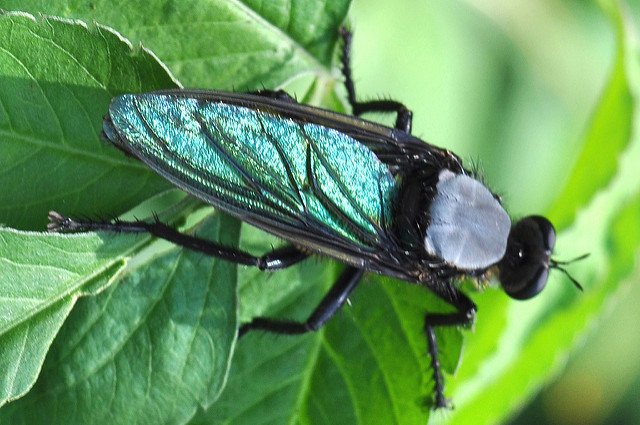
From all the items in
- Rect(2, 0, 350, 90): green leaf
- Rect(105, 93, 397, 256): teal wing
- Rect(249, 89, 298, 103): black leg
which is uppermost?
Rect(2, 0, 350, 90): green leaf

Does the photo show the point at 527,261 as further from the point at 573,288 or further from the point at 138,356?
the point at 138,356

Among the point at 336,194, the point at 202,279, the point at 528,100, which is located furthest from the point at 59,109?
the point at 528,100

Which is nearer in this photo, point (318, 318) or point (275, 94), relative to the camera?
point (275, 94)

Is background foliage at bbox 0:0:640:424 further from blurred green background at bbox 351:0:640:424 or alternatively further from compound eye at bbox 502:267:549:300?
blurred green background at bbox 351:0:640:424

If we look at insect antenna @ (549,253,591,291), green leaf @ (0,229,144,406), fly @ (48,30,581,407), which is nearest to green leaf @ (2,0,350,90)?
fly @ (48,30,581,407)

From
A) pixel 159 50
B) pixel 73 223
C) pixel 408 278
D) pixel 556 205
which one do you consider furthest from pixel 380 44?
pixel 73 223

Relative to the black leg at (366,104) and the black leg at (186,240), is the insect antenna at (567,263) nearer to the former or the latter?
the black leg at (366,104)
